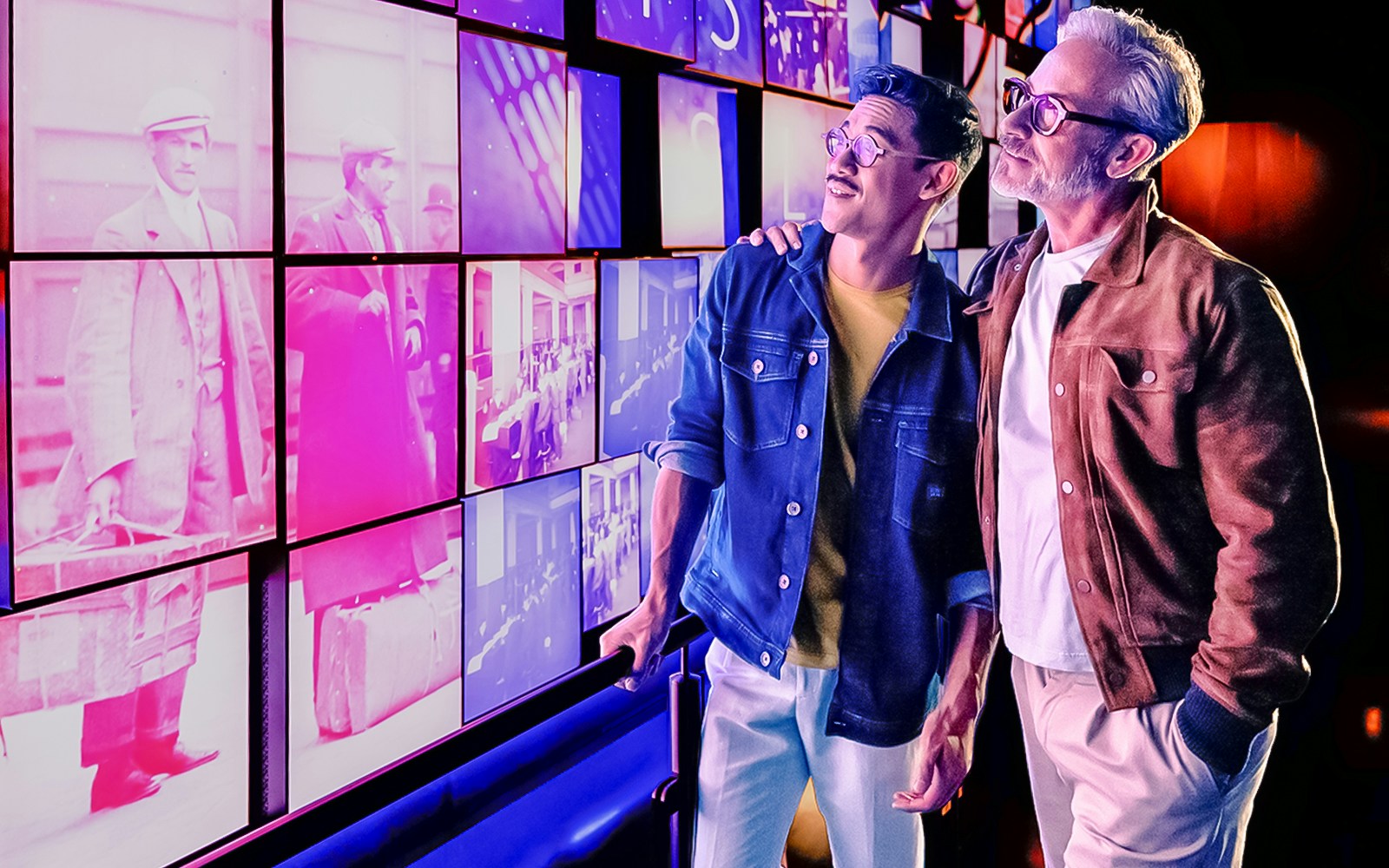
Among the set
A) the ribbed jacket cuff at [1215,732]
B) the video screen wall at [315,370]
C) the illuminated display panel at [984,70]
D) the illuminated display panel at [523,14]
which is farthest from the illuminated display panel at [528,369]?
the illuminated display panel at [984,70]

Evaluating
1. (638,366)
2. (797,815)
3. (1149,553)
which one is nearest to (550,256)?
(638,366)

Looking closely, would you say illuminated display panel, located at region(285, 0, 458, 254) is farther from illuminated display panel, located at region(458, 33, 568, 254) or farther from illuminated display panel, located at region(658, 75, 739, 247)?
illuminated display panel, located at region(658, 75, 739, 247)

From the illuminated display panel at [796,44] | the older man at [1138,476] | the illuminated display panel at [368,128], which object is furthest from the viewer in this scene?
the illuminated display panel at [796,44]

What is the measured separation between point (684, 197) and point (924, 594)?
0.97m

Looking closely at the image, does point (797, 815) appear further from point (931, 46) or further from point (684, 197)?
point (931, 46)

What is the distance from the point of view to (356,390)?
63.1 inches

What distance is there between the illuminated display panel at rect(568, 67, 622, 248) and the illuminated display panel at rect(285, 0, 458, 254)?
1.00 feet

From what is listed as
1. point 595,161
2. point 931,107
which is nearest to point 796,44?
point 595,161

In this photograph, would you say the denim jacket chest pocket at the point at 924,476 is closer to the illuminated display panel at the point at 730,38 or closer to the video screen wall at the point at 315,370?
the video screen wall at the point at 315,370

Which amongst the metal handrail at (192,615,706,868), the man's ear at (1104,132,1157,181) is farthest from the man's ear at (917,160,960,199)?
the metal handrail at (192,615,706,868)

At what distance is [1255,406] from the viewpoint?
1579 millimetres

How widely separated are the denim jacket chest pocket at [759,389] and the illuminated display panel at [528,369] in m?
0.34

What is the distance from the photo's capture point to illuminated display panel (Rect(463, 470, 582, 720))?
185 centimetres

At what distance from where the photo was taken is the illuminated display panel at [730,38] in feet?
7.47
